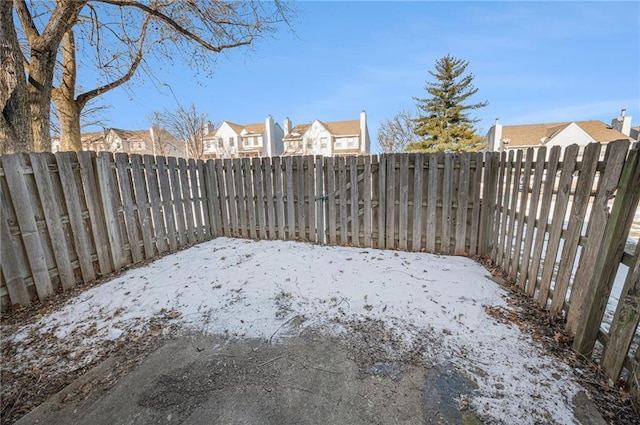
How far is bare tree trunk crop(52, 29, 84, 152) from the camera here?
5.89 m

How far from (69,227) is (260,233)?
302 centimetres

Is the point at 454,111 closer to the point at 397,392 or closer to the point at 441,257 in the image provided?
the point at 441,257

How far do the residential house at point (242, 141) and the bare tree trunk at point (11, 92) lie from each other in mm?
31570

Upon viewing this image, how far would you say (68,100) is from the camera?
5930 mm

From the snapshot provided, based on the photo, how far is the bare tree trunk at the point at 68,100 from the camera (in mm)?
5895

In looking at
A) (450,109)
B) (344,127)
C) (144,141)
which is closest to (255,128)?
(344,127)

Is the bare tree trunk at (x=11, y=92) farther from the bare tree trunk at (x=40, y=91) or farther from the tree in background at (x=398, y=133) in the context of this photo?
the tree in background at (x=398, y=133)

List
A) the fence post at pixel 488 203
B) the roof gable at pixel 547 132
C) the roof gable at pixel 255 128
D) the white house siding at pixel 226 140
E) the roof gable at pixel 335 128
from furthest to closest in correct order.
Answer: the roof gable at pixel 255 128 → the white house siding at pixel 226 140 → the roof gable at pixel 335 128 → the roof gable at pixel 547 132 → the fence post at pixel 488 203

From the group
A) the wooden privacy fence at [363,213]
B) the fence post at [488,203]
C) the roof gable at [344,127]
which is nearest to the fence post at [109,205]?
the wooden privacy fence at [363,213]

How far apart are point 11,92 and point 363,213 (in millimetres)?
5510

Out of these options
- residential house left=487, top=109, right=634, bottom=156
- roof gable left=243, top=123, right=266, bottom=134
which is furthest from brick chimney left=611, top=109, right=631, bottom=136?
roof gable left=243, top=123, right=266, bottom=134

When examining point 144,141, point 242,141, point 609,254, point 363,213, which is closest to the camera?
point 609,254

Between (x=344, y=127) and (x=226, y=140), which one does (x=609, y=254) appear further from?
(x=226, y=140)

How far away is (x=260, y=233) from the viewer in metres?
5.66
